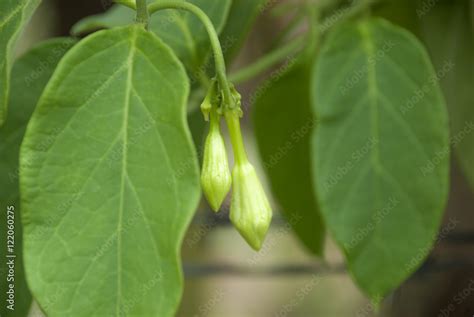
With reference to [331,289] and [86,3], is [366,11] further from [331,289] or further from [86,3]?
[331,289]

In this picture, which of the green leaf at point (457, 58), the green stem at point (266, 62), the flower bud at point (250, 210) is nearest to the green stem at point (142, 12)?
the flower bud at point (250, 210)

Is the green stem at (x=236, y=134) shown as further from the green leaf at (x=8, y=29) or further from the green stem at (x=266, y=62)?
the green stem at (x=266, y=62)

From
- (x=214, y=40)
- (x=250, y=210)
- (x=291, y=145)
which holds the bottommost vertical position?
(x=291, y=145)

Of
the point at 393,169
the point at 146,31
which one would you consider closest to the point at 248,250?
the point at 393,169

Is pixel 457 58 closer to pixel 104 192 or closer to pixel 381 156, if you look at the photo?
pixel 381 156

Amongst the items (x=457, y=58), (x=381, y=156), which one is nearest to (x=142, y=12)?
(x=381, y=156)

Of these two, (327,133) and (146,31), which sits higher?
(146,31)
